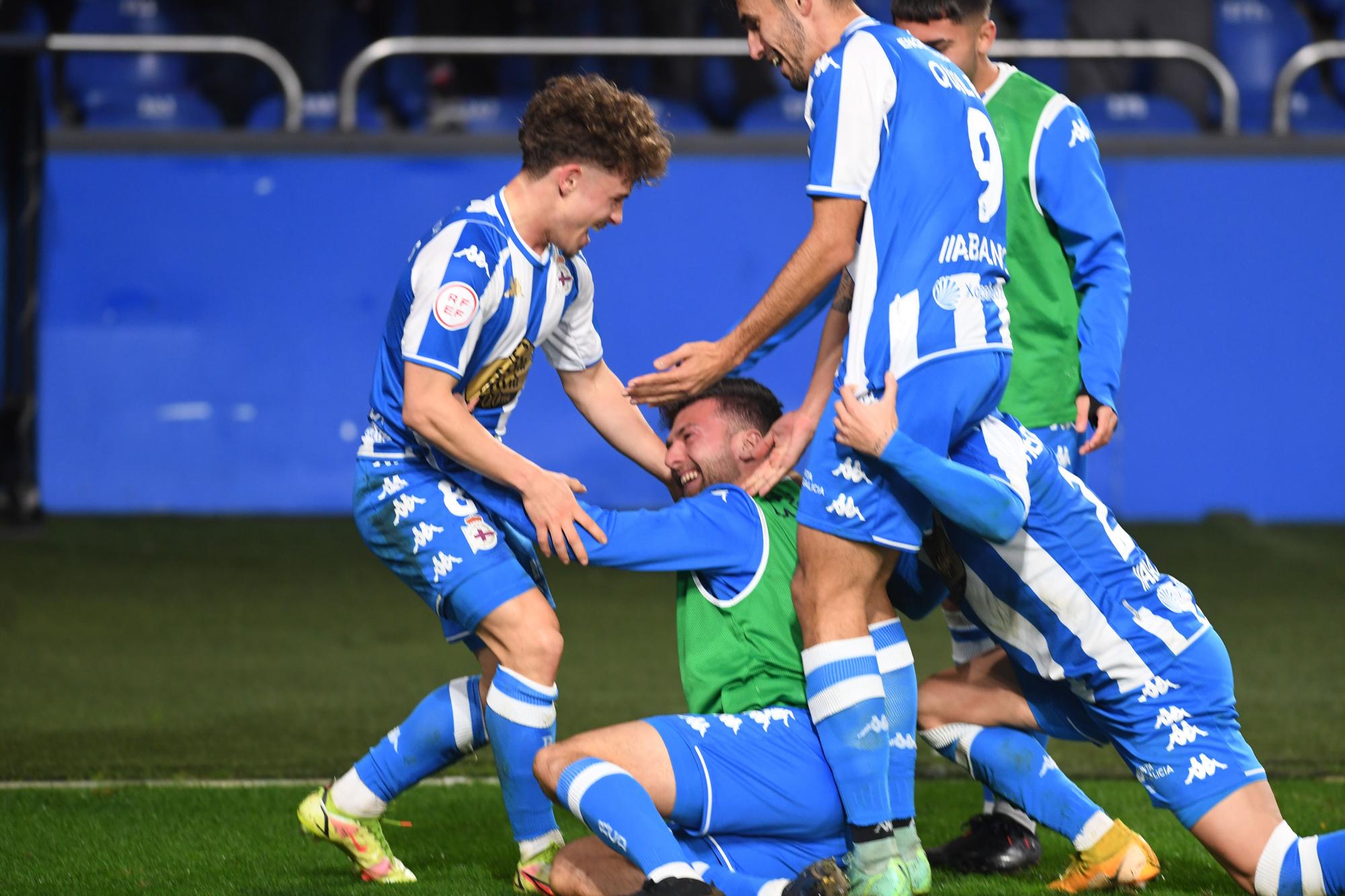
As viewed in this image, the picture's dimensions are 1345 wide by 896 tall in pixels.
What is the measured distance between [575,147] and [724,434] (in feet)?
2.05

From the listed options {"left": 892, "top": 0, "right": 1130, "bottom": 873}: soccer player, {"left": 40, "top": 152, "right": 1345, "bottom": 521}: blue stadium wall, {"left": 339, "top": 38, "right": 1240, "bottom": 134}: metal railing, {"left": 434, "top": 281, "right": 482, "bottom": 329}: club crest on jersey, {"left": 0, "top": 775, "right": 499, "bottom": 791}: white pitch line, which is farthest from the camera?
{"left": 40, "top": 152, "right": 1345, "bottom": 521}: blue stadium wall

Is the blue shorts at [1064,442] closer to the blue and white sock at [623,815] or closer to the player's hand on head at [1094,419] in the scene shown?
the player's hand on head at [1094,419]

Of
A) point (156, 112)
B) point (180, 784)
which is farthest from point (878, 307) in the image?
point (156, 112)

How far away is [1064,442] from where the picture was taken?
3346 millimetres

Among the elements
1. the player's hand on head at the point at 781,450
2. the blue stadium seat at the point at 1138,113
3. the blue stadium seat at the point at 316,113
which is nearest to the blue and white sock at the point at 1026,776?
the player's hand on head at the point at 781,450

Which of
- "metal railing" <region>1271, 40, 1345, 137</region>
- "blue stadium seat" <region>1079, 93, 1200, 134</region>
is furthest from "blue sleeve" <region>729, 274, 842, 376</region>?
"blue stadium seat" <region>1079, 93, 1200, 134</region>

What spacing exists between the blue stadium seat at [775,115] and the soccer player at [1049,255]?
19.8 feet

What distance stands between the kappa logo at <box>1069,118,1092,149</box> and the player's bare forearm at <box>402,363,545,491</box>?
4.58 ft

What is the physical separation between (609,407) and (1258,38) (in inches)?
326

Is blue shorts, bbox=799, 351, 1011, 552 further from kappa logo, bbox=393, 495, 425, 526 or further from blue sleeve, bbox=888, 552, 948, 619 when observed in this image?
kappa logo, bbox=393, 495, 425, 526

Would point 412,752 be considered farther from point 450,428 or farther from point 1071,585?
point 1071,585

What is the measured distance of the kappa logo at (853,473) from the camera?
2.72 meters

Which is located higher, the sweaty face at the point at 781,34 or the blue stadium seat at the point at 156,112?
the sweaty face at the point at 781,34

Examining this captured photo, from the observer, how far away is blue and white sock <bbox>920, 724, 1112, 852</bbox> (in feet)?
9.31
